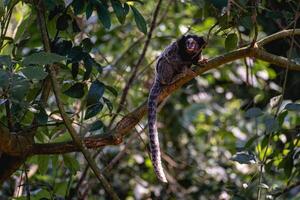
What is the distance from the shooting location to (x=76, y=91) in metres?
2.40

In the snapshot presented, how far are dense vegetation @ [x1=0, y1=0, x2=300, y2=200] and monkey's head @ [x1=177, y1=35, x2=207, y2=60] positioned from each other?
0.50ft

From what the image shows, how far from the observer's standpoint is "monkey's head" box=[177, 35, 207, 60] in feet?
9.91

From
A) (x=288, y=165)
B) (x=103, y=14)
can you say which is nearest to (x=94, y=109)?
(x=103, y=14)

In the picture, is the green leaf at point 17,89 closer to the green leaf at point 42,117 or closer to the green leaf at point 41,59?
the green leaf at point 41,59

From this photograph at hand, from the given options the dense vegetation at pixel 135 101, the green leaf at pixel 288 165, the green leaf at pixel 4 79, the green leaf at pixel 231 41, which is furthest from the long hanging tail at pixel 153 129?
the green leaf at pixel 4 79

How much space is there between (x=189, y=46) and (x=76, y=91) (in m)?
0.85

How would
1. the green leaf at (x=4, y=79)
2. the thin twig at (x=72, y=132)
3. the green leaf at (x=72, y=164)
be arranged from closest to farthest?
1. the green leaf at (x=4, y=79)
2. the thin twig at (x=72, y=132)
3. the green leaf at (x=72, y=164)

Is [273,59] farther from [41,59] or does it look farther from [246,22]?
[41,59]

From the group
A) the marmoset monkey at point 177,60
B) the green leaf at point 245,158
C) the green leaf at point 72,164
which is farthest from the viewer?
the marmoset monkey at point 177,60

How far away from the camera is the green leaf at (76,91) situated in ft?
7.84

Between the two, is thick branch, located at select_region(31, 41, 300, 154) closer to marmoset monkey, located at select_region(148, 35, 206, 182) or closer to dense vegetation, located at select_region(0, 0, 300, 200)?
dense vegetation, located at select_region(0, 0, 300, 200)

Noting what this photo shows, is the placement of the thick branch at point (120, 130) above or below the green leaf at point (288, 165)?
above

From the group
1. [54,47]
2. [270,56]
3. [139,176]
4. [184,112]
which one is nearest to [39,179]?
[139,176]

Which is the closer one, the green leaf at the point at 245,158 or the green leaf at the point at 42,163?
the green leaf at the point at 245,158
